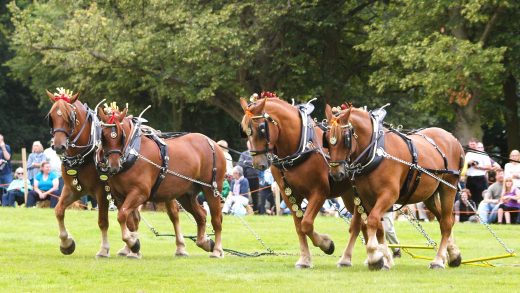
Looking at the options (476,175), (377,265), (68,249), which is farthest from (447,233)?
(476,175)

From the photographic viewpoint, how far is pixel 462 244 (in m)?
20.8

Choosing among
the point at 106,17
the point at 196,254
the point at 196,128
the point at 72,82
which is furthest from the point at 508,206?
the point at 196,128

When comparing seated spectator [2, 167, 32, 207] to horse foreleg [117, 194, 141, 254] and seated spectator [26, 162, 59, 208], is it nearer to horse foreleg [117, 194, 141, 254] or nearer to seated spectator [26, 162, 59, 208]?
seated spectator [26, 162, 59, 208]

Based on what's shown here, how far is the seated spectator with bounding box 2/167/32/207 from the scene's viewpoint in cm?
3099

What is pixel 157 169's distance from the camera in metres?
17.4

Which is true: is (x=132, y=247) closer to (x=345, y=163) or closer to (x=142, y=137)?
(x=142, y=137)

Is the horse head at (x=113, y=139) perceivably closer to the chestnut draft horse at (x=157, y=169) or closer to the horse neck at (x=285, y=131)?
the chestnut draft horse at (x=157, y=169)

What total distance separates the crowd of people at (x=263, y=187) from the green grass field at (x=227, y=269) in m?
1.74

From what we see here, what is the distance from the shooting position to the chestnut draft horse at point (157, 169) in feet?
54.5

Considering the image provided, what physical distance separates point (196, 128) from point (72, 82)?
888 cm

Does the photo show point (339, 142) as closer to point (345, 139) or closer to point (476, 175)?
point (345, 139)

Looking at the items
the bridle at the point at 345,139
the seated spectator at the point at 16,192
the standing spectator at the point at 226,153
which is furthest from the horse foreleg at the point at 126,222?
the seated spectator at the point at 16,192

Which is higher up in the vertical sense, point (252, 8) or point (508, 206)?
point (252, 8)

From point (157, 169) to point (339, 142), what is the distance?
A: 3859mm
